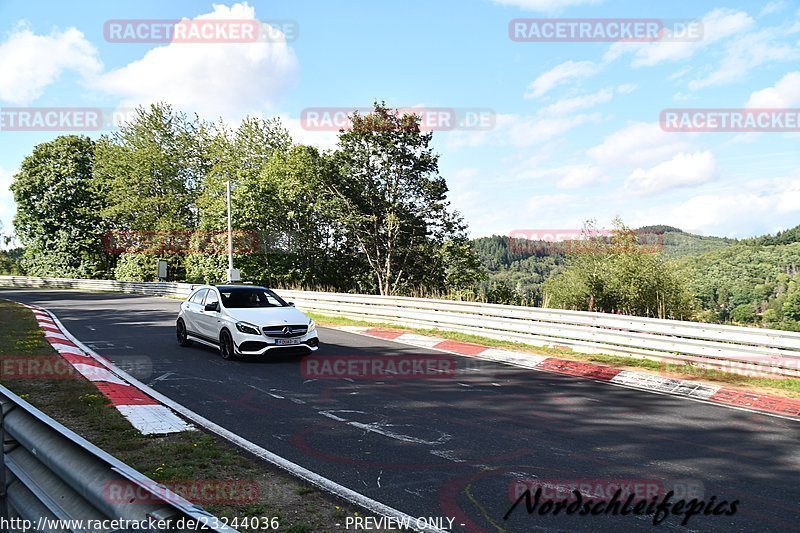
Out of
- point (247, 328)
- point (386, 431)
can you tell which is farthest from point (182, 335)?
point (386, 431)

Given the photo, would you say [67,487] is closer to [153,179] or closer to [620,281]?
[620,281]

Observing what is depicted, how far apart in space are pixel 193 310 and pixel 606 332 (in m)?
9.60

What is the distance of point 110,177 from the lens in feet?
167

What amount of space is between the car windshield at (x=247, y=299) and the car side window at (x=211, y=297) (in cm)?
15

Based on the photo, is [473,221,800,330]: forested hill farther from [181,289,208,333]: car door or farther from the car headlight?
[181,289,208,333]: car door

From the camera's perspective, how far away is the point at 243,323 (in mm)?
11352

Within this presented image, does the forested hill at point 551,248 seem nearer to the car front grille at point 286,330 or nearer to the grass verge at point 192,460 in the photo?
the car front grille at point 286,330

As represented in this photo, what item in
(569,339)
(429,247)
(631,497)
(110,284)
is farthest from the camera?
(110,284)

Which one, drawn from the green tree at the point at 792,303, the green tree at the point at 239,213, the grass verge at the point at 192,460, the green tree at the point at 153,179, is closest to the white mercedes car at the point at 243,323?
the grass verge at the point at 192,460

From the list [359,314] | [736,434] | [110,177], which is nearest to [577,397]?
[736,434]

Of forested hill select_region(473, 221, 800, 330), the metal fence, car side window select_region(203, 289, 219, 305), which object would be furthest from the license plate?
forested hill select_region(473, 221, 800, 330)

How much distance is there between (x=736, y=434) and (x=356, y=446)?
4.76m

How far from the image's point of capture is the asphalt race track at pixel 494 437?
4.66 m

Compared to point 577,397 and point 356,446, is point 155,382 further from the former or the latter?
point 577,397
